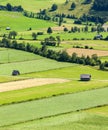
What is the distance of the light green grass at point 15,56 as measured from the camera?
162000 millimetres

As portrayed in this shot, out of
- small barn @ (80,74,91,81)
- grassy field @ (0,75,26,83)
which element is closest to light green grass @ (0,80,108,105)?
small barn @ (80,74,91,81)

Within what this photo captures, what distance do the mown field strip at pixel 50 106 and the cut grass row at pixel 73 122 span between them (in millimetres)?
2331

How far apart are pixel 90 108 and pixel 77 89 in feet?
57.6

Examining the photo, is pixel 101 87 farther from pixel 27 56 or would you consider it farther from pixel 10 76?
pixel 27 56

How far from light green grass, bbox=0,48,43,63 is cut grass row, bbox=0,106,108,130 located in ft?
237

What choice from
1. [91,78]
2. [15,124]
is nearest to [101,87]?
[91,78]

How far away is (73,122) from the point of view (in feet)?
280

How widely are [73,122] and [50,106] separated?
1199cm

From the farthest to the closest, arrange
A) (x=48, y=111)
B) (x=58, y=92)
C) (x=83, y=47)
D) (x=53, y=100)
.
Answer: (x=83, y=47) → (x=58, y=92) → (x=53, y=100) → (x=48, y=111)

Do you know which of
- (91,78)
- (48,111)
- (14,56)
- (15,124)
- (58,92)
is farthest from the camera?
(14,56)

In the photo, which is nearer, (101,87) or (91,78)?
(101,87)

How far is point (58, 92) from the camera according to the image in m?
110

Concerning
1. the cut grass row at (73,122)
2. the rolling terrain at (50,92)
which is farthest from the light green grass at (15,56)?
the cut grass row at (73,122)

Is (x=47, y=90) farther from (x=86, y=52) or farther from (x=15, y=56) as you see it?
(x=86, y=52)
